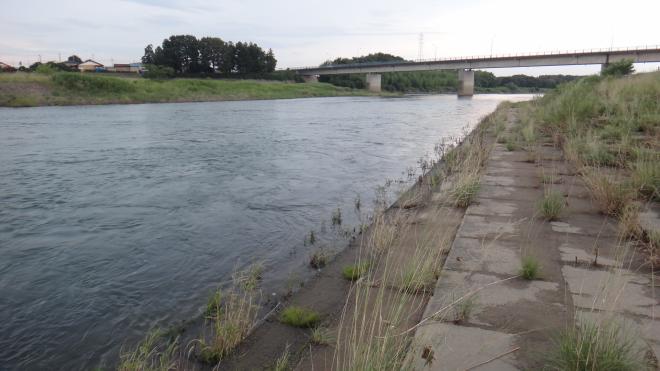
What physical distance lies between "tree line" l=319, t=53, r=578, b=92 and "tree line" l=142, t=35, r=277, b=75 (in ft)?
82.5

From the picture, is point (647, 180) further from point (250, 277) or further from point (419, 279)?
point (250, 277)

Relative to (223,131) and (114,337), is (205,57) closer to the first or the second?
(223,131)

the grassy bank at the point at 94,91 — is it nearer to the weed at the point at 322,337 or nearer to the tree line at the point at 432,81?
the weed at the point at 322,337

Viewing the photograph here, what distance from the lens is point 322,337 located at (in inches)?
170

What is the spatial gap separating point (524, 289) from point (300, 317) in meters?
2.28

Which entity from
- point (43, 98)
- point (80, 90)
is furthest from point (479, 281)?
point (80, 90)

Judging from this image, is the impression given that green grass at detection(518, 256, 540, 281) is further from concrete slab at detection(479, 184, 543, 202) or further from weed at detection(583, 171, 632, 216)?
concrete slab at detection(479, 184, 543, 202)

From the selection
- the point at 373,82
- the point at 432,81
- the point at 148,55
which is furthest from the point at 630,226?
the point at 432,81

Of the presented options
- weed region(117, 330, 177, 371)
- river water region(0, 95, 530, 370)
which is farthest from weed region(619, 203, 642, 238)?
weed region(117, 330, 177, 371)

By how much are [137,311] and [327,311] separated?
7.81 feet

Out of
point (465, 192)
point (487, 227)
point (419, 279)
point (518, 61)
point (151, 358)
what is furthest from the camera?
point (518, 61)

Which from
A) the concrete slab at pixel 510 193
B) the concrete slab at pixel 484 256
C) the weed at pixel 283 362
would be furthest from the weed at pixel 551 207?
the weed at pixel 283 362

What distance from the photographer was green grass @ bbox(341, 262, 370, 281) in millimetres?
5859

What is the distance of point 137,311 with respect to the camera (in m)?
5.67
